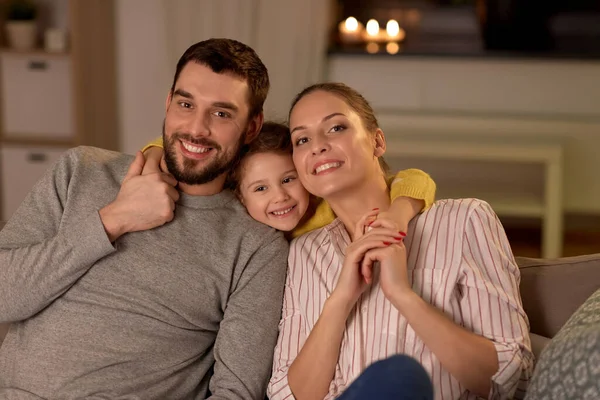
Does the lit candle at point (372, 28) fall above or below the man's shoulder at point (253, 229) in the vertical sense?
above

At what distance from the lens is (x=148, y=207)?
1700 mm

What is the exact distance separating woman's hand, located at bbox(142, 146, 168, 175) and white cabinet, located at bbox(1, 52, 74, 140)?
2735 millimetres

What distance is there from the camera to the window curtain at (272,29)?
15.0ft

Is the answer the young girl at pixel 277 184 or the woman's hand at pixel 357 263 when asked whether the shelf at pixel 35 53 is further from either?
the woman's hand at pixel 357 263

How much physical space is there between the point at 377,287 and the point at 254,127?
0.48 m

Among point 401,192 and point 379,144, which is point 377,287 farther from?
A: point 379,144

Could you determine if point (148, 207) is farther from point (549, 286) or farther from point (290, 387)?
point (549, 286)

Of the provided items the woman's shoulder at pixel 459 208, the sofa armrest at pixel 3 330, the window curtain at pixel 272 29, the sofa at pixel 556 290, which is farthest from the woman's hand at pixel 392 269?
the window curtain at pixel 272 29

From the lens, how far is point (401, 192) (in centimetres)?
171

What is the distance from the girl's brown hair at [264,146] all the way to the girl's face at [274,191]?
0.01 meters

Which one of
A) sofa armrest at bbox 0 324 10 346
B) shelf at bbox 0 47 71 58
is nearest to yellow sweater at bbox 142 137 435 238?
sofa armrest at bbox 0 324 10 346

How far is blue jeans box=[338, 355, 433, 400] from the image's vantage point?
1.30 metres


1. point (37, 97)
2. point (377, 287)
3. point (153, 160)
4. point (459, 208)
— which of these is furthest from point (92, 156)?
point (37, 97)

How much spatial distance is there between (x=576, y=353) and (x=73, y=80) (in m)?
3.47
